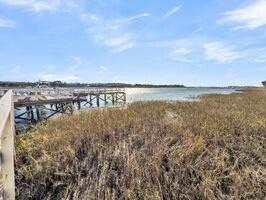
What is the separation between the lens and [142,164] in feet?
20.7

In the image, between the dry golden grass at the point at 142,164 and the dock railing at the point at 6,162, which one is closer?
the dock railing at the point at 6,162

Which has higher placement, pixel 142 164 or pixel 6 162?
pixel 6 162

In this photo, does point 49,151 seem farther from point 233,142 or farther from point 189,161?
point 233,142

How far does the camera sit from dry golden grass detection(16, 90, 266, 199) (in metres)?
5.68

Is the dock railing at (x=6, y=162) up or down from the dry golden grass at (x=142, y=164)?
up

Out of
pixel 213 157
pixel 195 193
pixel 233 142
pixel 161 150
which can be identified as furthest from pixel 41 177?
pixel 233 142

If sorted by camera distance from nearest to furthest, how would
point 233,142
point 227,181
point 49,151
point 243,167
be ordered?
1. point 227,181
2. point 243,167
3. point 49,151
4. point 233,142

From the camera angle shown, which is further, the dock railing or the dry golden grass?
the dry golden grass

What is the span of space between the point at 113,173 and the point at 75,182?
2.35 feet

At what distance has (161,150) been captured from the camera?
6699 mm

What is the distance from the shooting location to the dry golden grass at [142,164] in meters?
5.68

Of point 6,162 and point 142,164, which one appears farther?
point 142,164

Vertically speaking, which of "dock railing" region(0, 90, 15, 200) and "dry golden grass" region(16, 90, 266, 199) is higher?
"dock railing" region(0, 90, 15, 200)

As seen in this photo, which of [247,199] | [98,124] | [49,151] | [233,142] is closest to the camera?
[247,199]
